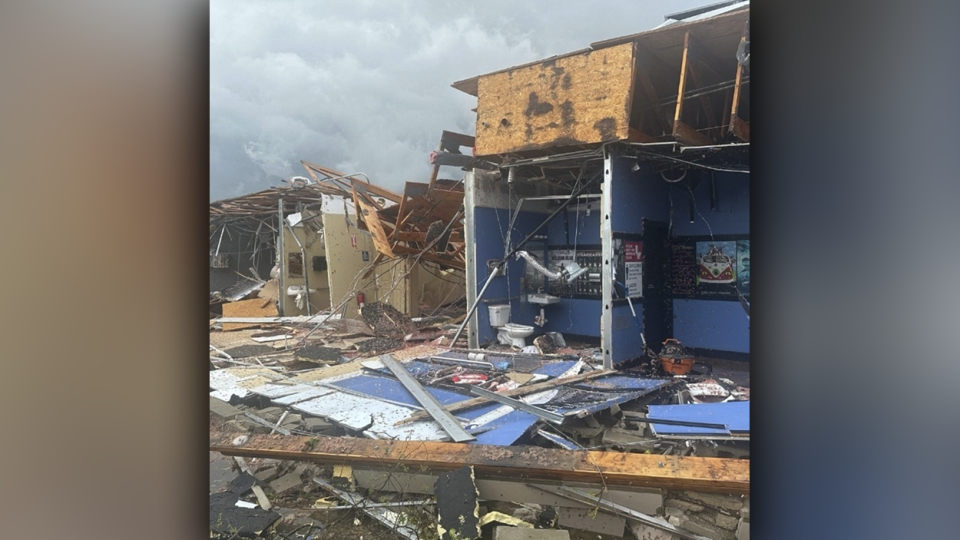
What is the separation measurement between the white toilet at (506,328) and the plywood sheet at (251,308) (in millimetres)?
2470

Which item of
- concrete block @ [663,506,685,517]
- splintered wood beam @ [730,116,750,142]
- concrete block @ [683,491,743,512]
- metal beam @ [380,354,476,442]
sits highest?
splintered wood beam @ [730,116,750,142]

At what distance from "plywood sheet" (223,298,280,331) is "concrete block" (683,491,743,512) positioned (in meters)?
4.43

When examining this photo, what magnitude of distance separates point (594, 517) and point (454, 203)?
326 centimetres

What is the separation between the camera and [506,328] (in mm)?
4430

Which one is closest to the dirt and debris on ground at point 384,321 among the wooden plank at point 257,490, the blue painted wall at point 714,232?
the wooden plank at point 257,490

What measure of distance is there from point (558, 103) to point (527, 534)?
2713 millimetres

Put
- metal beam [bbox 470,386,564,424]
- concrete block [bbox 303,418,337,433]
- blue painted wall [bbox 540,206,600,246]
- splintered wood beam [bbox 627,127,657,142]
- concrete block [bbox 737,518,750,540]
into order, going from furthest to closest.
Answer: blue painted wall [bbox 540,206,600,246] → splintered wood beam [bbox 627,127,657,142] → concrete block [bbox 303,418,337,433] → metal beam [bbox 470,386,564,424] → concrete block [bbox 737,518,750,540]

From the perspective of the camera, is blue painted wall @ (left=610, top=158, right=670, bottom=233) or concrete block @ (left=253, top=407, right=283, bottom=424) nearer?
concrete block @ (left=253, top=407, right=283, bottom=424)

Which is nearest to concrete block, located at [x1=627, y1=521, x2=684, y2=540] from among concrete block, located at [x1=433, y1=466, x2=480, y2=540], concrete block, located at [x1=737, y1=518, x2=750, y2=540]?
concrete block, located at [x1=737, y1=518, x2=750, y2=540]

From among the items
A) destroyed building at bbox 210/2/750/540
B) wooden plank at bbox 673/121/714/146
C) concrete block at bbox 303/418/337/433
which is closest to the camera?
destroyed building at bbox 210/2/750/540

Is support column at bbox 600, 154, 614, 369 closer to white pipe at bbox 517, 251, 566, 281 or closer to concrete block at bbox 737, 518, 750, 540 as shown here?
white pipe at bbox 517, 251, 566, 281

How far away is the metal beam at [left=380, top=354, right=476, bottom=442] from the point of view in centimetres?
267

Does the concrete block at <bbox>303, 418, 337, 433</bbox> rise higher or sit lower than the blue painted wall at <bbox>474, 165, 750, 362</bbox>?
lower
